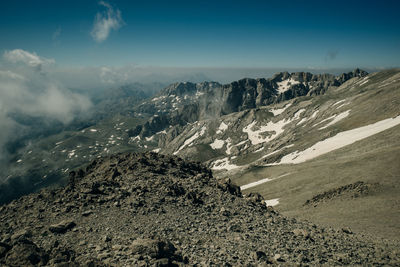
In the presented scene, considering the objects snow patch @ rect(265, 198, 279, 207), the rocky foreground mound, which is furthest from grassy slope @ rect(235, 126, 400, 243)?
the rocky foreground mound

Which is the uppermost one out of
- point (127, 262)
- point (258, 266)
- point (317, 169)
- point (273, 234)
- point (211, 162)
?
point (127, 262)

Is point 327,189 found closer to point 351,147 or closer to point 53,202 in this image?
point 351,147

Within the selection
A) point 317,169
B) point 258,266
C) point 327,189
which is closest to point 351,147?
point 317,169

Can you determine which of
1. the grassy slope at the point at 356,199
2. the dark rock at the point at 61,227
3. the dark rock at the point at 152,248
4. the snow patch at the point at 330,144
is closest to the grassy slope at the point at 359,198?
the grassy slope at the point at 356,199

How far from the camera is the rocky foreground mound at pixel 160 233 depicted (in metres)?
16.8

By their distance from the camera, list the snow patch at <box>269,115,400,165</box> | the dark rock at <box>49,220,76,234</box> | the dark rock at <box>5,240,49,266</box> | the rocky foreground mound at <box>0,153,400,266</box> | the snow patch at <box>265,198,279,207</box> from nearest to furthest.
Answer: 1. the dark rock at <box>5,240,49,266</box>
2. the rocky foreground mound at <box>0,153,400,266</box>
3. the dark rock at <box>49,220,76,234</box>
4. the snow patch at <box>265,198,279,207</box>
5. the snow patch at <box>269,115,400,165</box>

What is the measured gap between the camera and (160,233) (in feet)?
69.9

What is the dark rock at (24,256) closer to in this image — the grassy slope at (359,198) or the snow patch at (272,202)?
the grassy slope at (359,198)

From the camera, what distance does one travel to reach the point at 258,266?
55.2 feet

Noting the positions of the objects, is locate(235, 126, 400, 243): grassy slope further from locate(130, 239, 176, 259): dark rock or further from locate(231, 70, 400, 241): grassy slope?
locate(130, 239, 176, 259): dark rock

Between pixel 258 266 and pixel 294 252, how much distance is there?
4.61 metres

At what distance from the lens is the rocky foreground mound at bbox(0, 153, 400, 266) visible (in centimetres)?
1677

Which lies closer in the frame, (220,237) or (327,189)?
(220,237)

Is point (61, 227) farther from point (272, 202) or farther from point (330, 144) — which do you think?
A: point (330, 144)
